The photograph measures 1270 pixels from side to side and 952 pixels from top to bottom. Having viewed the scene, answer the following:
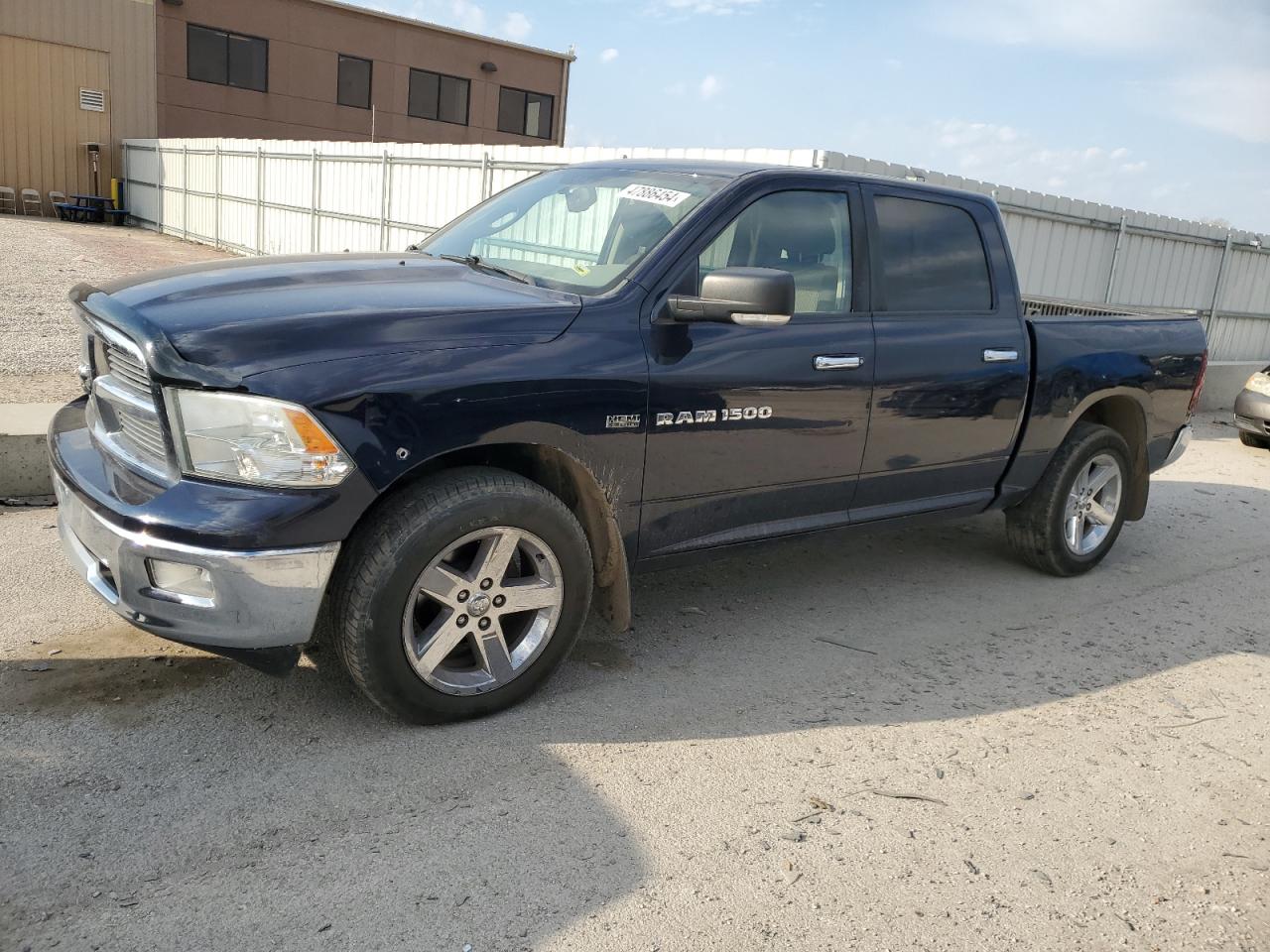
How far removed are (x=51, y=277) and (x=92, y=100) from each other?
1635 centimetres

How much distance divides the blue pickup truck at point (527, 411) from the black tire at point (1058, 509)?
465 millimetres

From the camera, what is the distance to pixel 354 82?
31266mm

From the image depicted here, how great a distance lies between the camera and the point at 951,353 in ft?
15.4

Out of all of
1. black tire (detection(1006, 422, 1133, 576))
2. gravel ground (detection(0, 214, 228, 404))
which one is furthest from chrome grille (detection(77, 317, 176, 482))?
black tire (detection(1006, 422, 1133, 576))

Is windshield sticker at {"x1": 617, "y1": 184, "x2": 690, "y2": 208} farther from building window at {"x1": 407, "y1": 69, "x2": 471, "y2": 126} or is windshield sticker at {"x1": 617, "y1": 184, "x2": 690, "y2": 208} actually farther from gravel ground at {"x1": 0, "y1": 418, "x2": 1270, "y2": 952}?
building window at {"x1": 407, "y1": 69, "x2": 471, "y2": 126}

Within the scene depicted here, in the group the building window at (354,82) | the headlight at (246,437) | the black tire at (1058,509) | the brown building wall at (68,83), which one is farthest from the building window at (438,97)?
the headlight at (246,437)

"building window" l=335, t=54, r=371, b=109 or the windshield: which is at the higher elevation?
"building window" l=335, t=54, r=371, b=109

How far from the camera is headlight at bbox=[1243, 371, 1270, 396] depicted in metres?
10.4

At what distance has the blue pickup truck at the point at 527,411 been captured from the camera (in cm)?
304

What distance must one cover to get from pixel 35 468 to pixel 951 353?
4739 mm

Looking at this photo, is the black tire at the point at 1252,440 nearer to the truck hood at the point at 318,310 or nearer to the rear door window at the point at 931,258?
the rear door window at the point at 931,258

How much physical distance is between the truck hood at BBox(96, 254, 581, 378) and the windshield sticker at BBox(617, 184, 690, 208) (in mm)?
669

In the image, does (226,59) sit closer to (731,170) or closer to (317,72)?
(317,72)

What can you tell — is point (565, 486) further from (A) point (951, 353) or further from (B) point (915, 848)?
(A) point (951, 353)
